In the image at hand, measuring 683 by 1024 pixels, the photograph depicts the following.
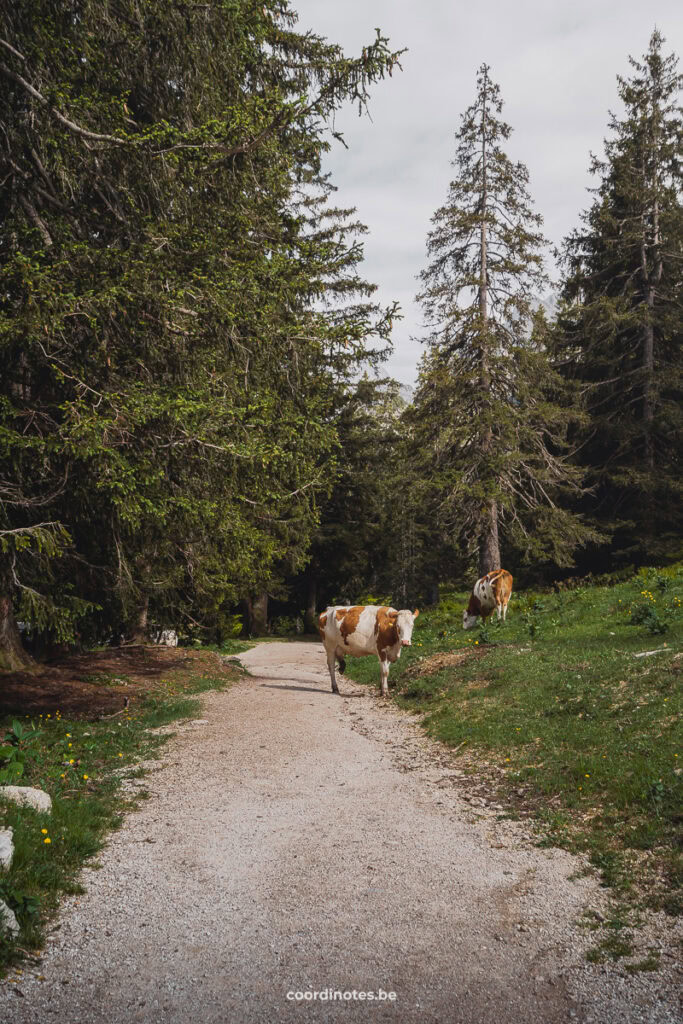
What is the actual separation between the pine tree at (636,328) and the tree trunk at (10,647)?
23.4 meters

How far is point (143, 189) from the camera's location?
36.5 feet

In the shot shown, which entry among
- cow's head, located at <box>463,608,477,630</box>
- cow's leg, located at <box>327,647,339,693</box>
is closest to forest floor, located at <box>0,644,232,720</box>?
cow's leg, located at <box>327,647,339,693</box>

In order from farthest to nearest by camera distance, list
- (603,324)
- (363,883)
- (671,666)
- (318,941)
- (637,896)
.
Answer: (603,324)
(671,666)
(363,883)
(637,896)
(318,941)

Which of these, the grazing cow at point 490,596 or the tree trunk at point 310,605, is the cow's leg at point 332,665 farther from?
the tree trunk at point 310,605

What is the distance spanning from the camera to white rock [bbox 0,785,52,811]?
20.8ft

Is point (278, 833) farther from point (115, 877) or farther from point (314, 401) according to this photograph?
point (314, 401)

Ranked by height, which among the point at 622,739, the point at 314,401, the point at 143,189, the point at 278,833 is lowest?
the point at 278,833

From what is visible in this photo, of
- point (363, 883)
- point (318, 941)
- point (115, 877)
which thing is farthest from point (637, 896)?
point (115, 877)

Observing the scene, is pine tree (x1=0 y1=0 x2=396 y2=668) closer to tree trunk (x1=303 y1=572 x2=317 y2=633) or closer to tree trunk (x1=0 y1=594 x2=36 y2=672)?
tree trunk (x1=0 y1=594 x2=36 y2=672)

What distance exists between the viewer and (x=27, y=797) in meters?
6.44

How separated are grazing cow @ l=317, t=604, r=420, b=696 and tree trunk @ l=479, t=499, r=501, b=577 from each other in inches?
394

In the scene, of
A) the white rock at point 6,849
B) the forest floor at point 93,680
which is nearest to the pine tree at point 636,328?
the forest floor at point 93,680

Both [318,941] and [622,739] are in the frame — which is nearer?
[318,941]

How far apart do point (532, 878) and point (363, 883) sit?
1.48 m
